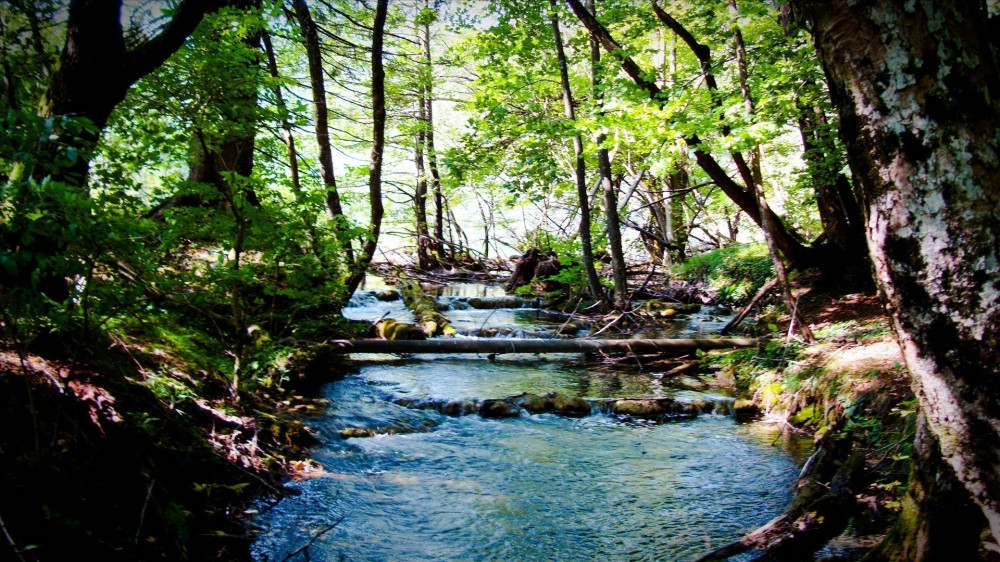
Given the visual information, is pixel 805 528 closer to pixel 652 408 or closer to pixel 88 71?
pixel 652 408

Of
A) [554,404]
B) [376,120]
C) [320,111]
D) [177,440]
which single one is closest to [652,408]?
[554,404]

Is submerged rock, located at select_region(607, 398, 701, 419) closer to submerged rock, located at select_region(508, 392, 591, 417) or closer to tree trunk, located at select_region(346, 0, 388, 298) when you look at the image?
submerged rock, located at select_region(508, 392, 591, 417)

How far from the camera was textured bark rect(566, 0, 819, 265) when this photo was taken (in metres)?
7.80

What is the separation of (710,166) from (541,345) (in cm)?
393

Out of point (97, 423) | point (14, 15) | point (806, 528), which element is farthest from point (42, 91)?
point (806, 528)

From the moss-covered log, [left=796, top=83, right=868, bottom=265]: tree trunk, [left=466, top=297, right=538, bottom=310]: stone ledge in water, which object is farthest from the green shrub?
the moss-covered log

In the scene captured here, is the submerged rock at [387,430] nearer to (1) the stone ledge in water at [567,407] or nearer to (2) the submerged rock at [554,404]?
(1) the stone ledge in water at [567,407]

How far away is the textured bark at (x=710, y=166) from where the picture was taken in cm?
780

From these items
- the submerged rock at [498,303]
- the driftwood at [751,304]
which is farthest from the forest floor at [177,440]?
the submerged rock at [498,303]

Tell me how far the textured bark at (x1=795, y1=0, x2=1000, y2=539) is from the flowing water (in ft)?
6.84

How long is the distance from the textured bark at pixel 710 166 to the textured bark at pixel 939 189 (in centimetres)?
564

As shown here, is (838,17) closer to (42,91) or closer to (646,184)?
(42,91)

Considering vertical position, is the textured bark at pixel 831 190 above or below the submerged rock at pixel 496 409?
above

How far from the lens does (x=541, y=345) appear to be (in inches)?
329
